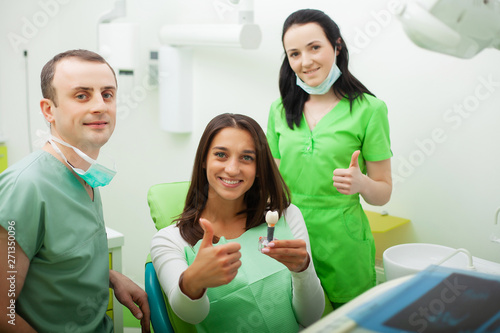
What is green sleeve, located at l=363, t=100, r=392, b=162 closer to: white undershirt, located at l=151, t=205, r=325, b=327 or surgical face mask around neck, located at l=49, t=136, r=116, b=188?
white undershirt, located at l=151, t=205, r=325, b=327

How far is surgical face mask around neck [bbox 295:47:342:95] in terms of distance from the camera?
1619mm

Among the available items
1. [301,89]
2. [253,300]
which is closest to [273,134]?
[301,89]

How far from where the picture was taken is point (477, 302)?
34.0 inches

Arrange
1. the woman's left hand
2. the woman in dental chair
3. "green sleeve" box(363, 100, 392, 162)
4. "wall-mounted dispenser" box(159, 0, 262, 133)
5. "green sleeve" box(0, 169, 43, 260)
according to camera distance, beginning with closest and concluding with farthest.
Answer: "green sleeve" box(0, 169, 43, 260) < the woman's left hand < the woman in dental chair < "green sleeve" box(363, 100, 392, 162) < "wall-mounted dispenser" box(159, 0, 262, 133)

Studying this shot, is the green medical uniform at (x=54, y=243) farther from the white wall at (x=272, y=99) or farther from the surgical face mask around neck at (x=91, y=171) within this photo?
the white wall at (x=272, y=99)

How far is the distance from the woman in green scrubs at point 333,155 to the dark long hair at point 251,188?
6.2 inches

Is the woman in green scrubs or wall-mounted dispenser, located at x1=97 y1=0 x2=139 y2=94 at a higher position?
wall-mounted dispenser, located at x1=97 y1=0 x2=139 y2=94

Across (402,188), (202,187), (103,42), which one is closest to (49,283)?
(202,187)

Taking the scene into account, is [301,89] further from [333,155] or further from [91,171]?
[91,171]

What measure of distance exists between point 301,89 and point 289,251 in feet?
2.48

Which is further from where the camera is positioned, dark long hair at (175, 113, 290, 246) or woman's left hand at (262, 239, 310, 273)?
dark long hair at (175, 113, 290, 246)

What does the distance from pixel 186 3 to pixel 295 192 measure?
1659mm

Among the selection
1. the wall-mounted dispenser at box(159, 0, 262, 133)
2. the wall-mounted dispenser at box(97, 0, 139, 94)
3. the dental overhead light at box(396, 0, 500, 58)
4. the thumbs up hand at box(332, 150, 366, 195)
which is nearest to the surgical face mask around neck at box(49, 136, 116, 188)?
the thumbs up hand at box(332, 150, 366, 195)

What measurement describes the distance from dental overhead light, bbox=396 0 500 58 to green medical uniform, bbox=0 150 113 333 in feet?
2.66
